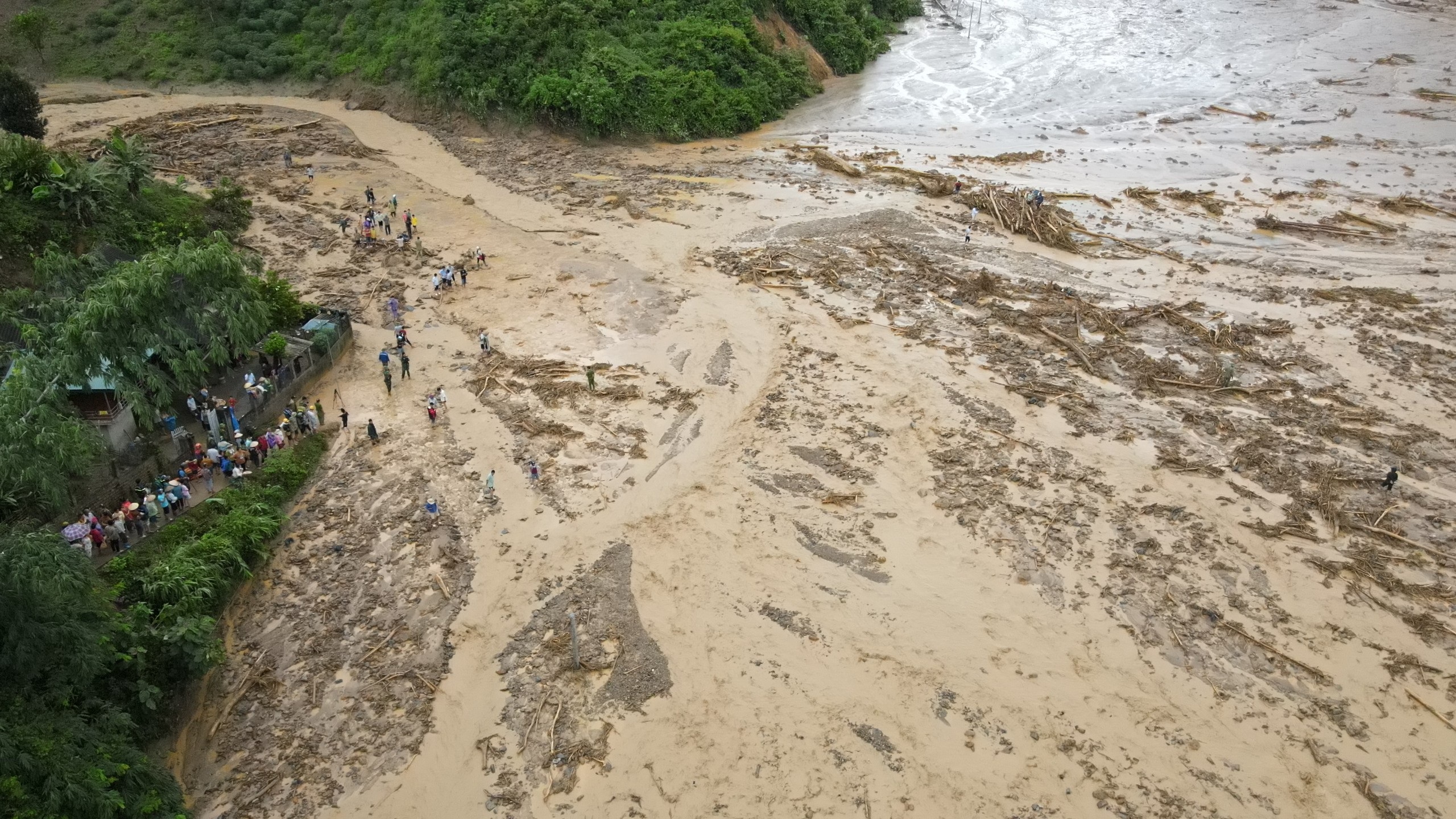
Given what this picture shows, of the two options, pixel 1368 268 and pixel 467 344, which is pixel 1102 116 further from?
pixel 467 344

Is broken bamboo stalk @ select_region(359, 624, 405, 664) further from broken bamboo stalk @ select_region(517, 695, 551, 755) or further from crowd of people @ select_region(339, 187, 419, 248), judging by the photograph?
crowd of people @ select_region(339, 187, 419, 248)

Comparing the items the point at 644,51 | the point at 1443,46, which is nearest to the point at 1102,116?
Answer: the point at 644,51

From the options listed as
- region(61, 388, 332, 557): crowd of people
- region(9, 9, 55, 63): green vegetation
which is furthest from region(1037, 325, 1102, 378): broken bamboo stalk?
region(9, 9, 55, 63): green vegetation

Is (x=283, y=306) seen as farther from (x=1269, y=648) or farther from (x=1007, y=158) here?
(x=1007, y=158)

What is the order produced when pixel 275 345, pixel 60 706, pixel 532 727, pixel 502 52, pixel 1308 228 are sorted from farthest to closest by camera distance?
1. pixel 502 52
2. pixel 1308 228
3. pixel 275 345
4. pixel 532 727
5. pixel 60 706

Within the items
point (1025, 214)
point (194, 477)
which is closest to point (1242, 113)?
point (1025, 214)

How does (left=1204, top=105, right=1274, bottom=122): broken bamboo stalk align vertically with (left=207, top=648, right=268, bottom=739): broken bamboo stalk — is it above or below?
above

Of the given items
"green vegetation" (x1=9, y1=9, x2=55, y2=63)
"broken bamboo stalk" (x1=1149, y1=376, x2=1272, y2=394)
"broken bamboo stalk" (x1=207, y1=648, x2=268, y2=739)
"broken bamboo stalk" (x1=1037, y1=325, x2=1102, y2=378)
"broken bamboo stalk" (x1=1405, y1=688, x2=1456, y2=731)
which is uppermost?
"green vegetation" (x1=9, y1=9, x2=55, y2=63)
